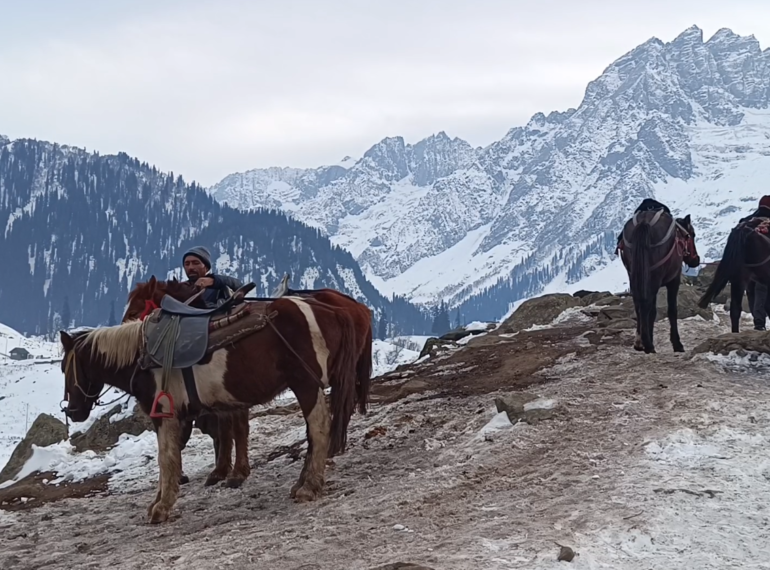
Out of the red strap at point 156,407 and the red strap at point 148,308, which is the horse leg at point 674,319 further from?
the red strap at point 156,407

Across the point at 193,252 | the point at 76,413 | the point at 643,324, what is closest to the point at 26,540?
the point at 76,413

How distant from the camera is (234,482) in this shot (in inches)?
320

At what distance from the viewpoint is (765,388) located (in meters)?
9.17

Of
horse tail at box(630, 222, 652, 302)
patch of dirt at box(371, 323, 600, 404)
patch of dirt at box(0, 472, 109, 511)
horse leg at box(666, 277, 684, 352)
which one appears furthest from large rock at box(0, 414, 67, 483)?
horse leg at box(666, 277, 684, 352)

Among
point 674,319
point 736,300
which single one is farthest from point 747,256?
point 674,319

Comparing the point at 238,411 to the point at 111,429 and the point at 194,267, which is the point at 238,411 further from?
the point at 111,429

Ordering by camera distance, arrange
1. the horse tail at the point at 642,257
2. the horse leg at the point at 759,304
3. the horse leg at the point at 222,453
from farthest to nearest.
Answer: the horse leg at the point at 759,304 → the horse tail at the point at 642,257 → the horse leg at the point at 222,453

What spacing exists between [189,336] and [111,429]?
7.65m

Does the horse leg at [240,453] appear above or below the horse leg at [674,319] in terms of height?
below

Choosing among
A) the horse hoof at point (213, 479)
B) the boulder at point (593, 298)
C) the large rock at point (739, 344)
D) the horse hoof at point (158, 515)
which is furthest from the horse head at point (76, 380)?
the boulder at point (593, 298)

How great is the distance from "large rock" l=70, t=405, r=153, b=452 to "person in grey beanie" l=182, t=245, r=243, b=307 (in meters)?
5.16

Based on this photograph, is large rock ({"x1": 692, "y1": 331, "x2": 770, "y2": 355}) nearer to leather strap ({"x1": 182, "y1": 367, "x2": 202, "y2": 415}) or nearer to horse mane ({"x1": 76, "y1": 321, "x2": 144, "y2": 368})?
leather strap ({"x1": 182, "y1": 367, "x2": 202, "y2": 415})

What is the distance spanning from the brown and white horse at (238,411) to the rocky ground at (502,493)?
33 cm

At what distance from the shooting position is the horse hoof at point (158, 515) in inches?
274
